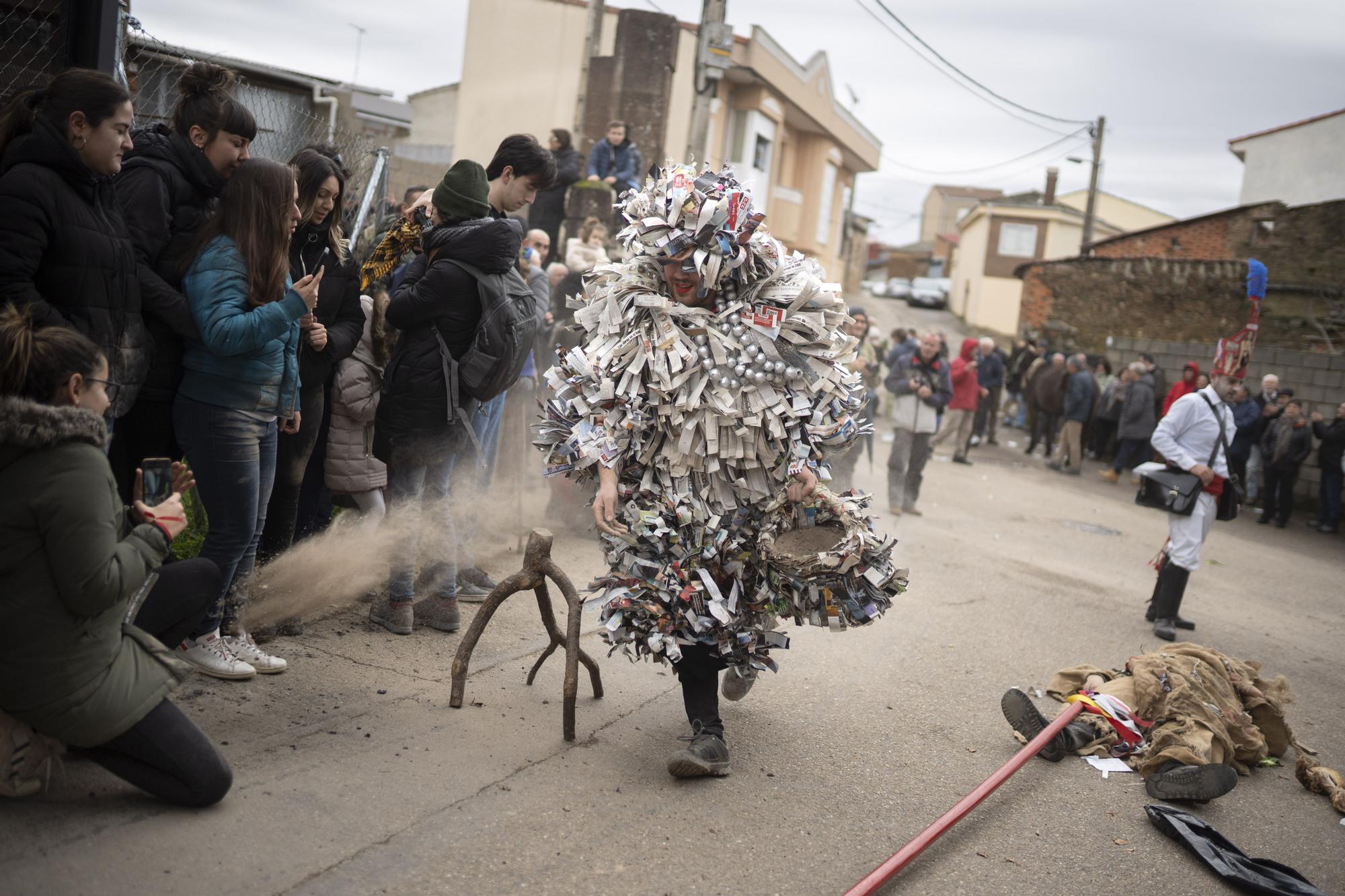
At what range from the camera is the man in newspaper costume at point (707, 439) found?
396 cm

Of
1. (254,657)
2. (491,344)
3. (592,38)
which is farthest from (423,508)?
(592,38)

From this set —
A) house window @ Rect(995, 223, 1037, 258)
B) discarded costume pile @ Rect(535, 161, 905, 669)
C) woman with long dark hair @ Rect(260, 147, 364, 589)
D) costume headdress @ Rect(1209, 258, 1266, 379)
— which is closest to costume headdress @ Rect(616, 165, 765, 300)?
discarded costume pile @ Rect(535, 161, 905, 669)

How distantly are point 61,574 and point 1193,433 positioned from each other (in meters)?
7.24

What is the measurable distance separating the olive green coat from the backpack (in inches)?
83.9

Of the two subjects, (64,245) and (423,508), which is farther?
(423,508)

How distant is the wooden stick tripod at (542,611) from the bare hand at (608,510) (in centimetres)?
33

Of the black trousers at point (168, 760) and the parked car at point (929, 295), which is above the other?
the parked car at point (929, 295)

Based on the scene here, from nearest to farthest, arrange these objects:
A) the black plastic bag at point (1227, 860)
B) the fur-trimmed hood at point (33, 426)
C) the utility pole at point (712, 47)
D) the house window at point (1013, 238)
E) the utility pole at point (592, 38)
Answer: the fur-trimmed hood at point (33, 426) < the black plastic bag at point (1227, 860) < the utility pole at point (712, 47) < the utility pole at point (592, 38) < the house window at point (1013, 238)

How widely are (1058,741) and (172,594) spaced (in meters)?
3.76

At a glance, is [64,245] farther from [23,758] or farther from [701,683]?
[701,683]

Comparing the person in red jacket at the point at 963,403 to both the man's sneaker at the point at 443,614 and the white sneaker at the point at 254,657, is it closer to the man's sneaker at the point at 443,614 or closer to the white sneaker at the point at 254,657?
the man's sneaker at the point at 443,614

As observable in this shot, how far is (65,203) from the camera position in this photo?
3402 millimetres

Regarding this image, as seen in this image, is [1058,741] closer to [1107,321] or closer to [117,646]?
[117,646]

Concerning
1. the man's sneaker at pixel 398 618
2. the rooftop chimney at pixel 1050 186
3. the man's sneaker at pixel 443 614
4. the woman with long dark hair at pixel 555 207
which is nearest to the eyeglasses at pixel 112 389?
the man's sneaker at pixel 398 618
